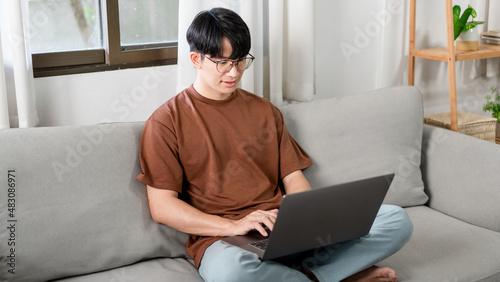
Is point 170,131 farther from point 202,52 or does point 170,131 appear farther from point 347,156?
point 347,156

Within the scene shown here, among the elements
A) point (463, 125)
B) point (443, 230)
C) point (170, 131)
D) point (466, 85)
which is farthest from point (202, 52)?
point (466, 85)

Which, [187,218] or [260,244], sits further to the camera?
[187,218]

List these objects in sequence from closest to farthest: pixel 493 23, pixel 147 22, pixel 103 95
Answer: pixel 103 95
pixel 147 22
pixel 493 23

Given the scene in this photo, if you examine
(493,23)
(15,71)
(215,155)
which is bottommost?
(215,155)

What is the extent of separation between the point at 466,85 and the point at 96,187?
2235mm

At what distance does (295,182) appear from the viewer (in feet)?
6.41

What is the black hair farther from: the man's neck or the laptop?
the laptop

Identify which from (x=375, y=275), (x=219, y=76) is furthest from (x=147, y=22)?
(x=375, y=275)

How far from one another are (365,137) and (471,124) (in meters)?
0.82

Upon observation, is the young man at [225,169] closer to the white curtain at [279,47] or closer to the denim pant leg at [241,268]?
the denim pant leg at [241,268]

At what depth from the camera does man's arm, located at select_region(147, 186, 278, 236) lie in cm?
170

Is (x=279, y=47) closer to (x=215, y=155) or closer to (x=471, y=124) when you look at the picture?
(x=215, y=155)

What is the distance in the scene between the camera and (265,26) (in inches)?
95.0

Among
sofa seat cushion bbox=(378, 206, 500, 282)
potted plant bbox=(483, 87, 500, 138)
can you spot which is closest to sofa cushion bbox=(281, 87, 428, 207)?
sofa seat cushion bbox=(378, 206, 500, 282)
